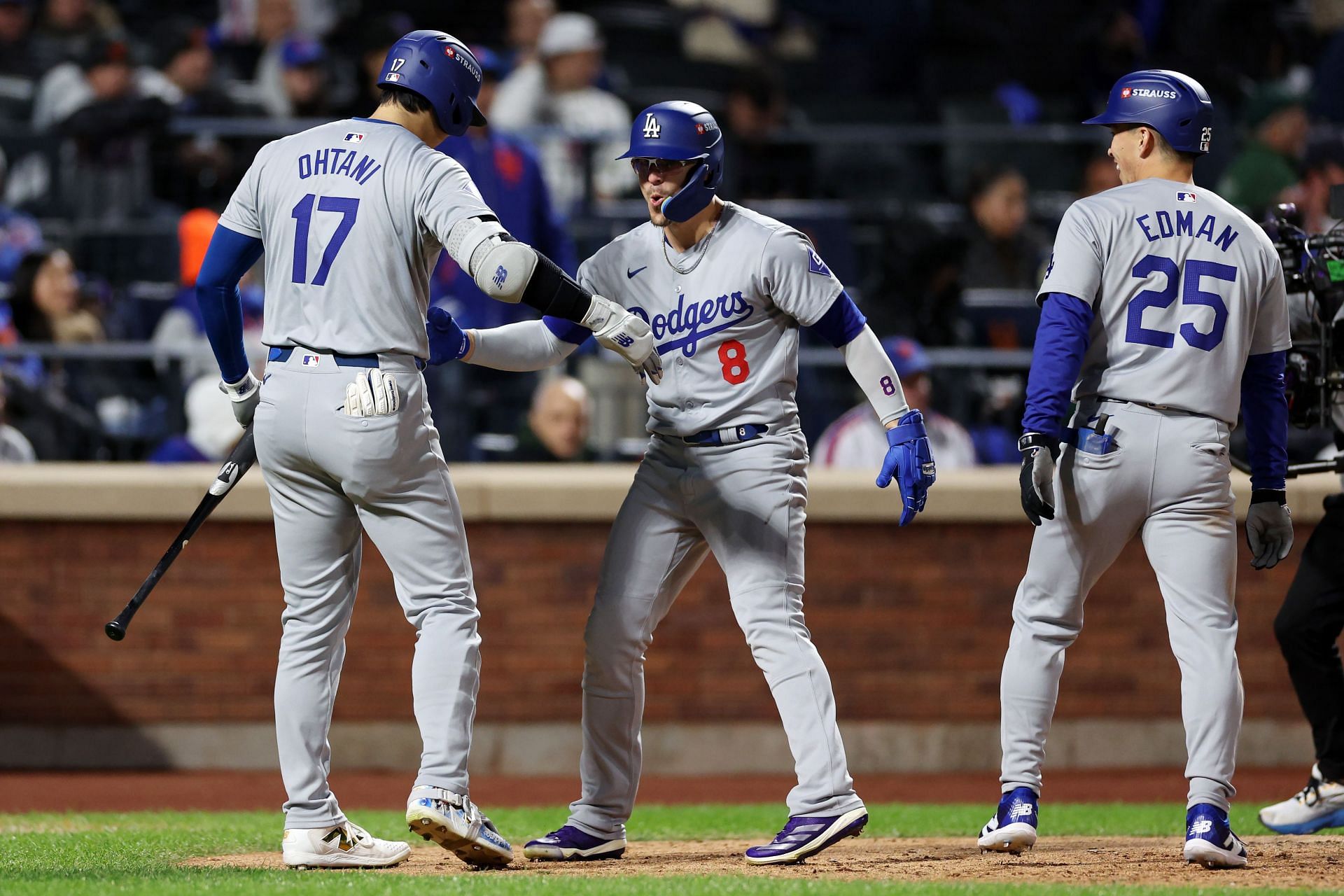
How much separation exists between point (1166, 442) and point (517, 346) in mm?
2060

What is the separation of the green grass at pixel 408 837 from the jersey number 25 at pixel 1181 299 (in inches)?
63.0

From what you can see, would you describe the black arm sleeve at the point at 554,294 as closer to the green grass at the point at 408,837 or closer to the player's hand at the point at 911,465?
the player's hand at the point at 911,465

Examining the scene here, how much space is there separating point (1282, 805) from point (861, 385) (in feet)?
7.72

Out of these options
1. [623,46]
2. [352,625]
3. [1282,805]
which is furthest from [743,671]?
[623,46]

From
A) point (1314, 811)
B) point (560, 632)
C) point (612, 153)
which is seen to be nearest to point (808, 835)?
point (1314, 811)

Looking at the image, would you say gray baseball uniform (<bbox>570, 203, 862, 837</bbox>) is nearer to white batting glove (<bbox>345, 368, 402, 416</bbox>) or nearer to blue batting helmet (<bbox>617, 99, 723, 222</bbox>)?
blue batting helmet (<bbox>617, 99, 723, 222</bbox>)

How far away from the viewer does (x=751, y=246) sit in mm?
5688

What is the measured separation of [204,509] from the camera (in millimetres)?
5809

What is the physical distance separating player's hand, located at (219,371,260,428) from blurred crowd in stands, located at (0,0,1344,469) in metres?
3.86

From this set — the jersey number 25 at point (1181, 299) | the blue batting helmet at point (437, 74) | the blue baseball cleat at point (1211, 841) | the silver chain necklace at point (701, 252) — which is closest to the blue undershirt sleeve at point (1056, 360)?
the jersey number 25 at point (1181, 299)

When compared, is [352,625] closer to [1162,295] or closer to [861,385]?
[861,385]

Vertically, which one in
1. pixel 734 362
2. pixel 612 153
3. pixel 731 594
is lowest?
pixel 731 594

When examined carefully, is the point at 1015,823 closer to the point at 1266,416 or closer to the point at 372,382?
the point at 1266,416

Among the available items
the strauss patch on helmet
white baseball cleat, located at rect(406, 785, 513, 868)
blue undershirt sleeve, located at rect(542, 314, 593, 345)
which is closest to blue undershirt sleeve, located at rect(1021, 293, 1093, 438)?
the strauss patch on helmet
